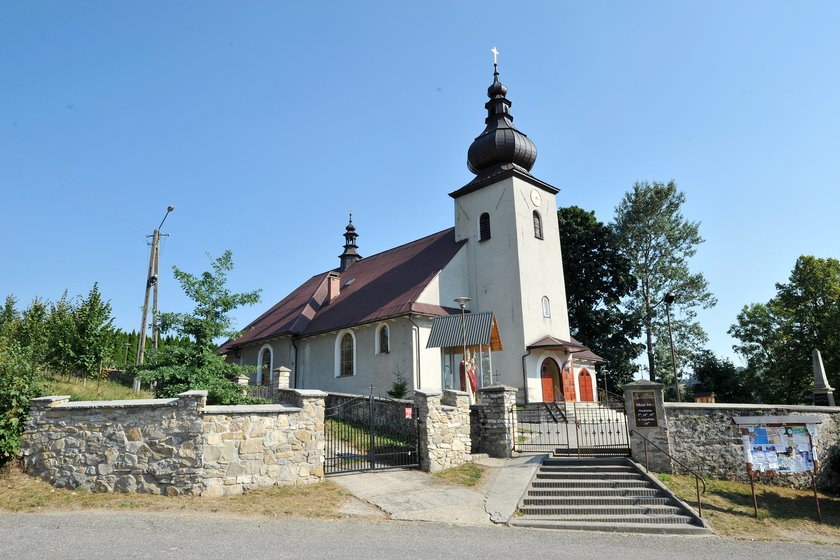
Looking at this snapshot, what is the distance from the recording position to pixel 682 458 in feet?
42.6

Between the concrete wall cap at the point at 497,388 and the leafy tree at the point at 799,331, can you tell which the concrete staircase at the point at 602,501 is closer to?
the concrete wall cap at the point at 497,388

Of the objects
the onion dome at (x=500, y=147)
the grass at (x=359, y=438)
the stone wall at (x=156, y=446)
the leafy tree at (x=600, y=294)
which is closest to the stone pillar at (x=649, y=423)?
the grass at (x=359, y=438)

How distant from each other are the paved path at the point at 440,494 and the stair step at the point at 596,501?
0.40m

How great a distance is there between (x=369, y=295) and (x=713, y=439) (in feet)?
55.4

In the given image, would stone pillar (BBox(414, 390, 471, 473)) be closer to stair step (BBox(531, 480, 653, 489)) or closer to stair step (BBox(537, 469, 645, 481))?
stair step (BBox(537, 469, 645, 481))

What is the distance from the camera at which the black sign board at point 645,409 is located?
1280 cm

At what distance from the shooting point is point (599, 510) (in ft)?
33.3

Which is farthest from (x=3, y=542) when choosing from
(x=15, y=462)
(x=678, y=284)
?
(x=678, y=284)

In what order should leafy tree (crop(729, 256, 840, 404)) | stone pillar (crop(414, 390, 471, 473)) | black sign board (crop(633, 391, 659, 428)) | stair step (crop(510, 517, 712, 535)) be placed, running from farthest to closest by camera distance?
leafy tree (crop(729, 256, 840, 404)) → black sign board (crop(633, 391, 659, 428)) → stone pillar (crop(414, 390, 471, 473)) → stair step (crop(510, 517, 712, 535))

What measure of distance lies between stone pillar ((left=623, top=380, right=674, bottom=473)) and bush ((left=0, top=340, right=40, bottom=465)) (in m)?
12.9

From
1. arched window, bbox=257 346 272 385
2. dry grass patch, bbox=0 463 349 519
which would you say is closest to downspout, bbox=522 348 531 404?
dry grass patch, bbox=0 463 349 519

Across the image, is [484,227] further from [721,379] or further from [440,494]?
[721,379]

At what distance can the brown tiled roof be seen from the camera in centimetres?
2364

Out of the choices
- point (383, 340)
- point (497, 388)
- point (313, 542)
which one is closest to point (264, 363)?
point (383, 340)
